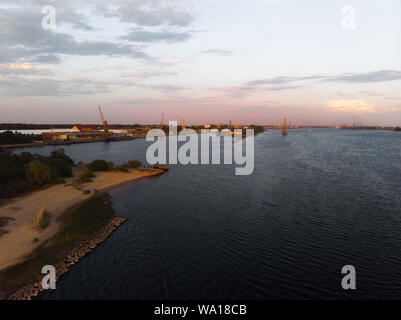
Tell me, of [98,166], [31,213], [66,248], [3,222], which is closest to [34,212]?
[31,213]

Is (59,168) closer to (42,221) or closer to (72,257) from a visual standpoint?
(42,221)

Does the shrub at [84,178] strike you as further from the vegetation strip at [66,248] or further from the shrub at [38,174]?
the vegetation strip at [66,248]

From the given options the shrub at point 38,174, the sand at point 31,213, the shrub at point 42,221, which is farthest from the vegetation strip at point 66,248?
the shrub at point 38,174

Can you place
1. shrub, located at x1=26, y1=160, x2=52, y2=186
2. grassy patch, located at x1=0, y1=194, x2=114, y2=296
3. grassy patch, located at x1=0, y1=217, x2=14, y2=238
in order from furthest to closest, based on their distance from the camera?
shrub, located at x1=26, y1=160, x2=52, y2=186, grassy patch, located at x1=0, y1=217, x2=14, y2=238, grassy patch, located at x1=0, y1=194, x2=114, y2=296

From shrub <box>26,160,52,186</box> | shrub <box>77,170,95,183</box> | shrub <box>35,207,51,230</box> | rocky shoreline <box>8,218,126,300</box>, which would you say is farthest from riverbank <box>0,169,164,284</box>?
rocky shoreline <box>8,218,126,300</box>

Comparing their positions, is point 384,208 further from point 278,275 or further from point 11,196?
point 11,196

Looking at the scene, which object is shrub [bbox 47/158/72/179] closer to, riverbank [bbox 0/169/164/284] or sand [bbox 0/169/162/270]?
riverbank [bbox 0/169/164/284]
